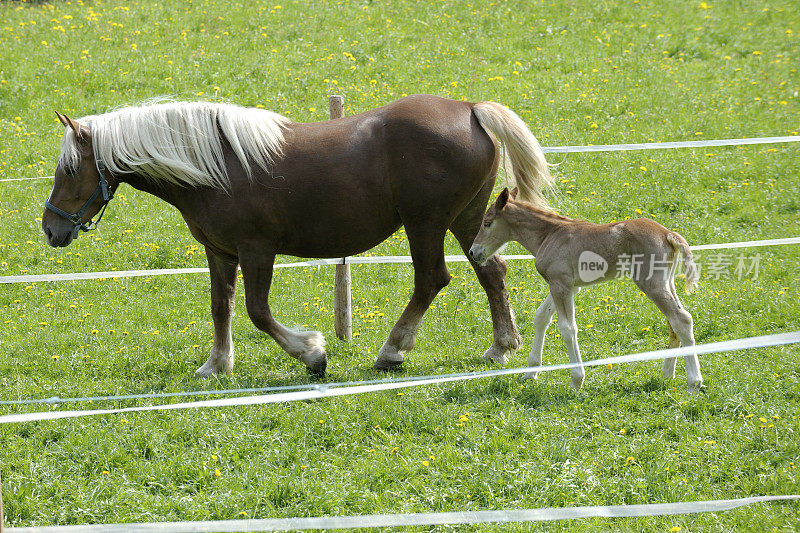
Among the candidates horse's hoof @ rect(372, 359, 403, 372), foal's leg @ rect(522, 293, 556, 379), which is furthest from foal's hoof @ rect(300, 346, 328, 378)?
foal's leg @ rect(522, 293, 556, 379)

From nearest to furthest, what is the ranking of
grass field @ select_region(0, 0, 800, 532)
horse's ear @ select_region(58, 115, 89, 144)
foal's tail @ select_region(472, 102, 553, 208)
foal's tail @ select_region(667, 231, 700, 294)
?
1. grass field @ select_region(0, 0, 800, 532)
2. foal's tail @ select_region(667, 231, 700, 294)
3. horse's ear @ select_region(58, 115, 89, 144)
4. foal's tail @ select_region(472, 102, 553, 208)

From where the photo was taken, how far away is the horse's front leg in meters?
5.96

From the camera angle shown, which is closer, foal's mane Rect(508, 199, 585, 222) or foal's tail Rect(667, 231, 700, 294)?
foal's tail Rect(667, 231, 700, 294)

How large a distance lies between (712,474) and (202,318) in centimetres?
499

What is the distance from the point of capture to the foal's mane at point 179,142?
5.79 m

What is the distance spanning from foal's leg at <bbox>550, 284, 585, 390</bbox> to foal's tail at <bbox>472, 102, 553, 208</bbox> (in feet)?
2.87

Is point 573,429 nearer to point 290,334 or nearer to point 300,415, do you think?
point 300,415

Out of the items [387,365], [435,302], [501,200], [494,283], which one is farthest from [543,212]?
[435,302]

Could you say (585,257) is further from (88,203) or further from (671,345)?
(88,203)

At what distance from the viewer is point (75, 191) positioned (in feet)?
19.2

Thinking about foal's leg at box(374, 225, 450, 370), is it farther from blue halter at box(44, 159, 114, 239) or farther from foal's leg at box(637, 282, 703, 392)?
blue halter at box(44, 159, 114, 239)

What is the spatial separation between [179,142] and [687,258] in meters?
3.75

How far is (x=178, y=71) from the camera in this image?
43.2 ft

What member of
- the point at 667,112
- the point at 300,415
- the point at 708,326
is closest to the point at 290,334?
the point at 300,415
